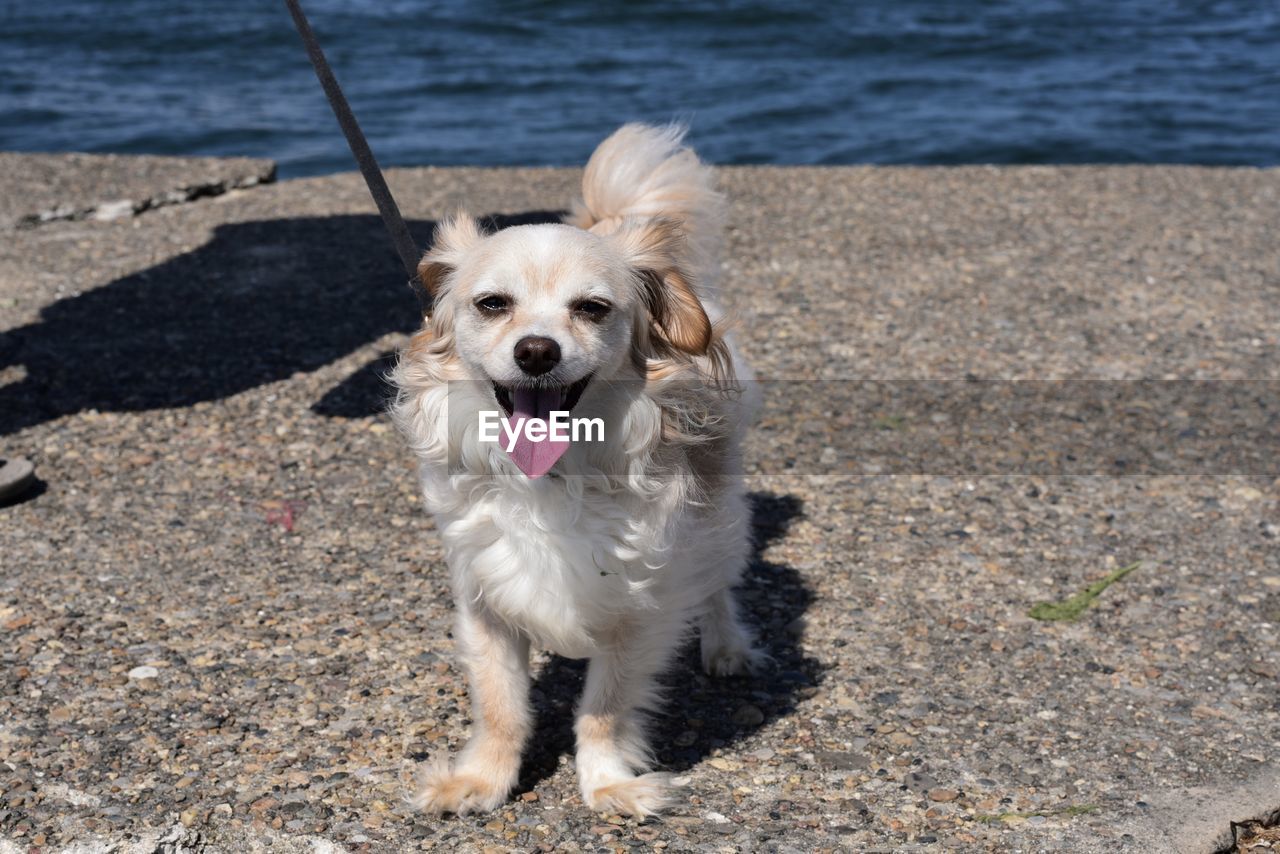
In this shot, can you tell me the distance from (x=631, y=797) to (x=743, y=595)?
4.11 ft

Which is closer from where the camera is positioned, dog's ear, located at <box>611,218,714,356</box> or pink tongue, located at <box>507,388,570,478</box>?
pink tongue, located at <box>507,388,570,478</box>

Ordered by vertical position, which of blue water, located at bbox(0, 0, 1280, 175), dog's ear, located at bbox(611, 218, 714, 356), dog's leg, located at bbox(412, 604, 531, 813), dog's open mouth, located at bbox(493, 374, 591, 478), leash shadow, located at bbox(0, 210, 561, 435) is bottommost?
blue water, located at bbox(0, 0, 1280, 175)

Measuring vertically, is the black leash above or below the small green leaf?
above

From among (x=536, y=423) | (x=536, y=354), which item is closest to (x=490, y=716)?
(x=536, y=423)

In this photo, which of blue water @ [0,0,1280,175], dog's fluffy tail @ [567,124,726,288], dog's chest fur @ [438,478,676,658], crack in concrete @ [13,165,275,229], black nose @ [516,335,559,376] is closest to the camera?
black nose @ [516,335,559,376]

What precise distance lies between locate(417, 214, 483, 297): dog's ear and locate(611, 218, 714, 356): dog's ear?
0.34 m

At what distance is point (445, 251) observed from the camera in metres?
3.04

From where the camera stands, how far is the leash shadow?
18.7 feet

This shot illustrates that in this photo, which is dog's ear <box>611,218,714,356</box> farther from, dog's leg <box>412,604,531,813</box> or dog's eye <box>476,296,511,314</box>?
dog's leg <box>412,604,531,813</box>

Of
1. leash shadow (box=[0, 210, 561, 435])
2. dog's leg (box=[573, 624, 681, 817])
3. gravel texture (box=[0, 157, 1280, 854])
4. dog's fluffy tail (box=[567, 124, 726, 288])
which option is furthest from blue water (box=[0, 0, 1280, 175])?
dog's leg (box=[573, 624, 681, 817])

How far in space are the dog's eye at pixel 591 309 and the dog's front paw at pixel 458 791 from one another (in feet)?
3.60

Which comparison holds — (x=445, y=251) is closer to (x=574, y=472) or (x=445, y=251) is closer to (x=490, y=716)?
(x=574, y=472)

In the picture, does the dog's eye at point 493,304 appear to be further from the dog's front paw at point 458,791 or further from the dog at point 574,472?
the dog's front paw at point 458,791

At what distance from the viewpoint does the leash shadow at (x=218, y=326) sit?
18.7 ft
